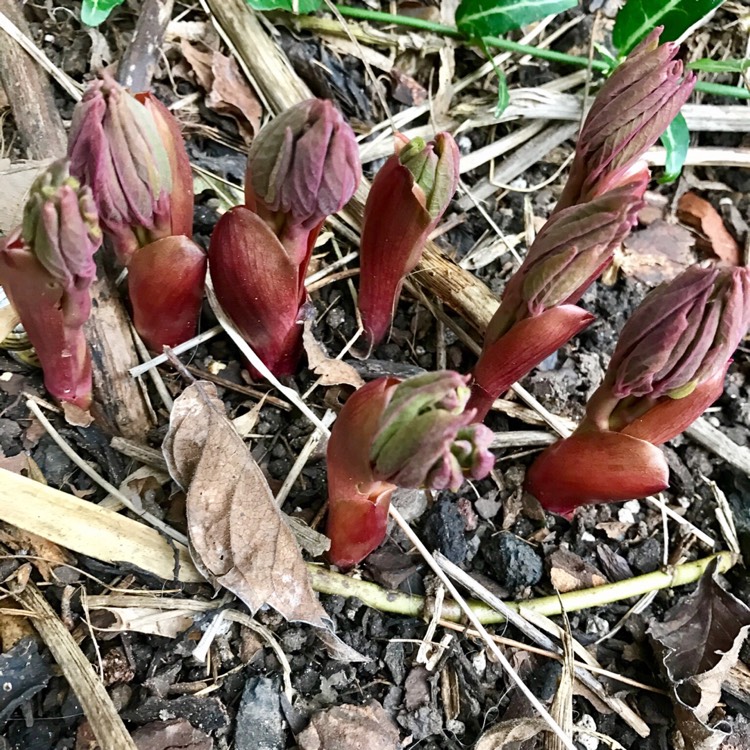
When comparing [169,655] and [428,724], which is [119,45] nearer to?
[169,655]

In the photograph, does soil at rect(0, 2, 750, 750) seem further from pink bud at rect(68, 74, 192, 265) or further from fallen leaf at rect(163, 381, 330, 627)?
pink bud at rect(68, 74, 192, 265)

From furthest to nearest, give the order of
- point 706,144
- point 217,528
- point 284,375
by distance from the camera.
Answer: point 706,144 < point 284,375 < point 217,528

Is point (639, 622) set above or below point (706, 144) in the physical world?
below

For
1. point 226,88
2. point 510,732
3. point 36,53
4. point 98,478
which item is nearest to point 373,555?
point 510,732

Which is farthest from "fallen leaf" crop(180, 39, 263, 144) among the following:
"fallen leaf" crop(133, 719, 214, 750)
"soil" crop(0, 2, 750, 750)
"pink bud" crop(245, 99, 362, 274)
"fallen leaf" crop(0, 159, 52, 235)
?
"fallen leaf" crop(133, 719, 214, 750)

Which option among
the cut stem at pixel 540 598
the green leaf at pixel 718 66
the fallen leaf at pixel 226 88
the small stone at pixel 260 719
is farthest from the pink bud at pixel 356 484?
the green leaf at pixel 718 66

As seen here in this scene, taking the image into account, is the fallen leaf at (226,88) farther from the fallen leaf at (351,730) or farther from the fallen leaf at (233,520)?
the fallen leaf at (351,730)

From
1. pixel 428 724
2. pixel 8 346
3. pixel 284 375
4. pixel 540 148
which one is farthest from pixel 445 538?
pixel 540 148
